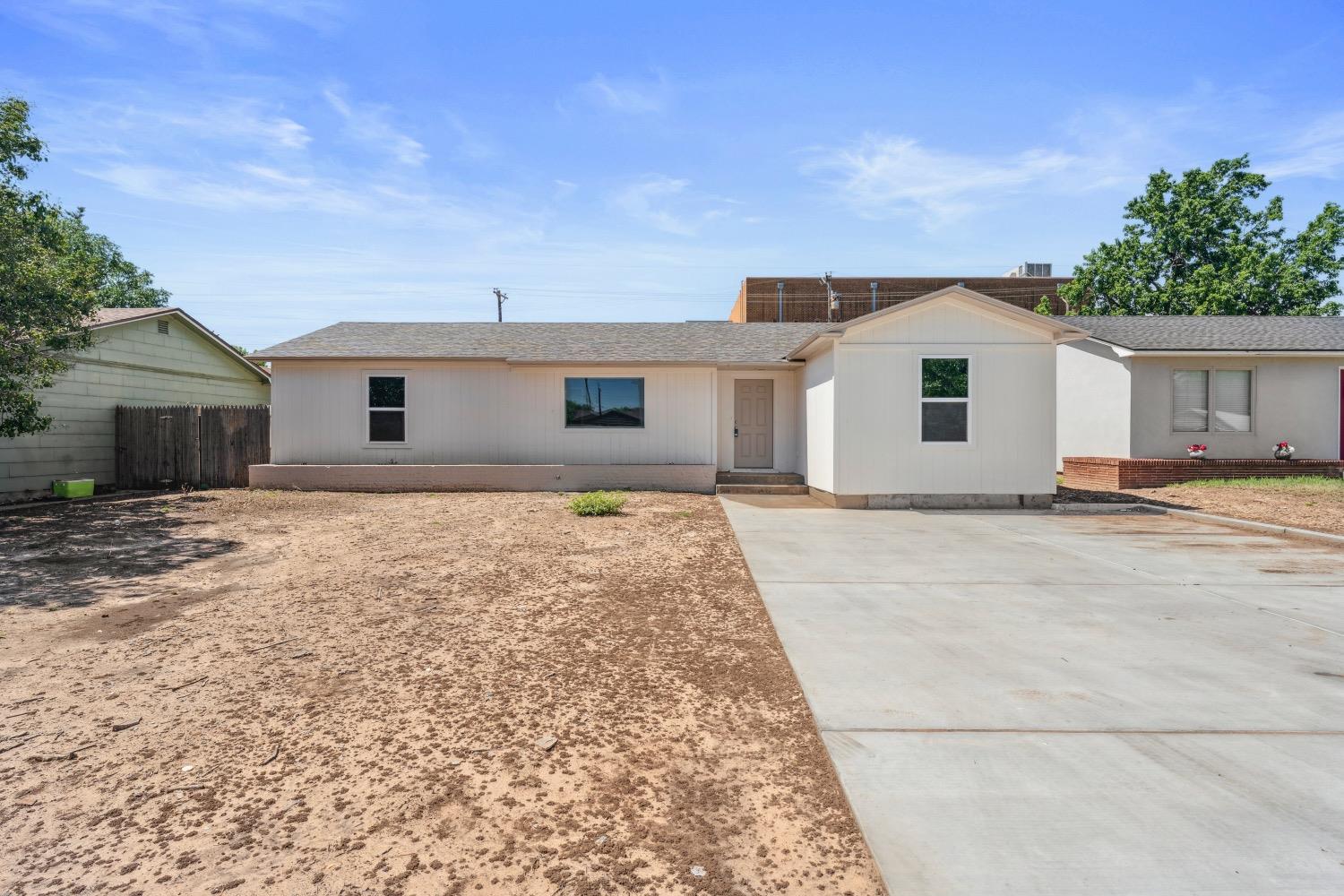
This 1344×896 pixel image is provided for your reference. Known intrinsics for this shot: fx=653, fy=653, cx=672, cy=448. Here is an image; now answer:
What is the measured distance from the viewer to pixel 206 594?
5727 mm

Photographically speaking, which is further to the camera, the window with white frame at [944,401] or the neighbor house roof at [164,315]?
the neighbor house roof at [164,315]

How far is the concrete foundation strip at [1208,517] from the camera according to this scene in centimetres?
847

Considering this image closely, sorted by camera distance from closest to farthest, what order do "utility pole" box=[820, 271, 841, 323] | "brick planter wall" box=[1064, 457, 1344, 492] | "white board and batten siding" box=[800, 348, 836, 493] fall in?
"white board and batten siding" box=[800, 348, 836, 493] < "brick planter wall" box=[1064, 457, 1344, 492] < "utility pole" box=[820, 271, 841, 323]

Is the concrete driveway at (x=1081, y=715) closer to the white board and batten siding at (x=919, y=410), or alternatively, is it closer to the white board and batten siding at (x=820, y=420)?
the white board and batten siding at (x=919, y=410)

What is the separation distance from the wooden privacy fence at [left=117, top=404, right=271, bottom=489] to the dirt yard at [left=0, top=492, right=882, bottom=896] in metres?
8.23

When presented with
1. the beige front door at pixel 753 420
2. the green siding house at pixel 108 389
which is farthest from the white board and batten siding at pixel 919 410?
the green siding house at pixel 108 389

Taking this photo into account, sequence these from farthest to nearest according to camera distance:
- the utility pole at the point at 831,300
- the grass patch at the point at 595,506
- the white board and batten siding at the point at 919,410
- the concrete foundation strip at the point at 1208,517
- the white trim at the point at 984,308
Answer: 1. the utility pole at the point at 831,300
2. the white board and batten siding at the point at 919,410
3. the white trim at the point at 984,308
4. the grass patch at the point at 595,506
5. the concrete foundation strip at the point at 1208,517

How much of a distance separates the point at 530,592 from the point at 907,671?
321cm

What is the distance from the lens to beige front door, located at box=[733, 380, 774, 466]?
1477 centimetres

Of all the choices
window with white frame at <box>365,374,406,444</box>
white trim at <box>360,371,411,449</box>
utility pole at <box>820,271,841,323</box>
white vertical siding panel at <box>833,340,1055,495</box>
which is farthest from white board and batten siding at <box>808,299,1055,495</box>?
utility pole at <box>820,271,841,323</box>

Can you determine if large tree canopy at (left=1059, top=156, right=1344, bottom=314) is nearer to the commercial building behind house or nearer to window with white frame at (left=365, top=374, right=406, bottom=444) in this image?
A: the commercial building behind house

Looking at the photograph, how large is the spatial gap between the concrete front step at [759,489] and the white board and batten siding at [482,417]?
0.78 m

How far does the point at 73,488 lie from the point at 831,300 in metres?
25.8

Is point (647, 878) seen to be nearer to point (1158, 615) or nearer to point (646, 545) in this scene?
point (1158, 615)
